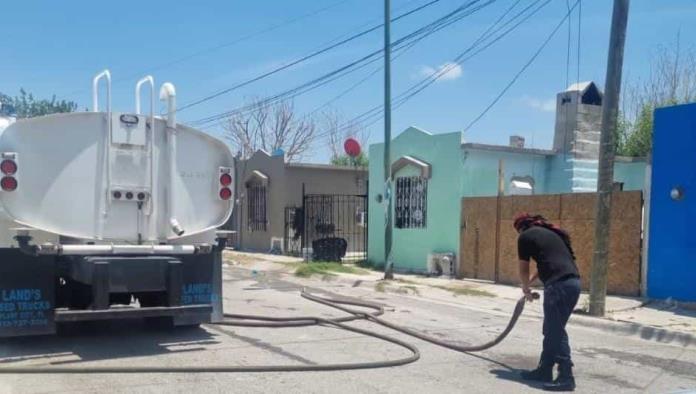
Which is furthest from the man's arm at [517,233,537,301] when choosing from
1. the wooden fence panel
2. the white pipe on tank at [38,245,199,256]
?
the wooden fence panel

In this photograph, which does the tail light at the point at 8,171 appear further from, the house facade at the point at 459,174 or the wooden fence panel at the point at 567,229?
the house facade at the point at 459,174

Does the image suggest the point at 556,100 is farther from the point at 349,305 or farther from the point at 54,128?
the point at 54,128

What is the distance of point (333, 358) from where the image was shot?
7445mm

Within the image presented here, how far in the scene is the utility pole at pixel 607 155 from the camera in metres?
10.8

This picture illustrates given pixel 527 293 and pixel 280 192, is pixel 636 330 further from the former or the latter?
pixel 280 192

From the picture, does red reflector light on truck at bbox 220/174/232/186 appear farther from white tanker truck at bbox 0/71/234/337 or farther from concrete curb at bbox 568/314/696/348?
concrete curb at bbox 568/314/696/348

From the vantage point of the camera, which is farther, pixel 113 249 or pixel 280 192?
pixel 280 192

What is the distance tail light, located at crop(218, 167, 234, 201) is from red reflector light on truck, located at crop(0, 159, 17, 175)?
88.7 inches

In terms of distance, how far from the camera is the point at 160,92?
8.06 m

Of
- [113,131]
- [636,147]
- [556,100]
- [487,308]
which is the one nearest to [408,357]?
[113,131]

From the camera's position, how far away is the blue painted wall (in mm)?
11312

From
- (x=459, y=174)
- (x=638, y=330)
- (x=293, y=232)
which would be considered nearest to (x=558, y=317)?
(x=638, y=330)

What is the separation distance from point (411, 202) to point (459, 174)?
6.58 ft

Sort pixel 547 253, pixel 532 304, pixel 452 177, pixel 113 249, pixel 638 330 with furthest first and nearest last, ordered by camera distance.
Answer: pixel 452 177, pixel 532 304, pixel 638 330, pixel 113 249, pixel 547 253
